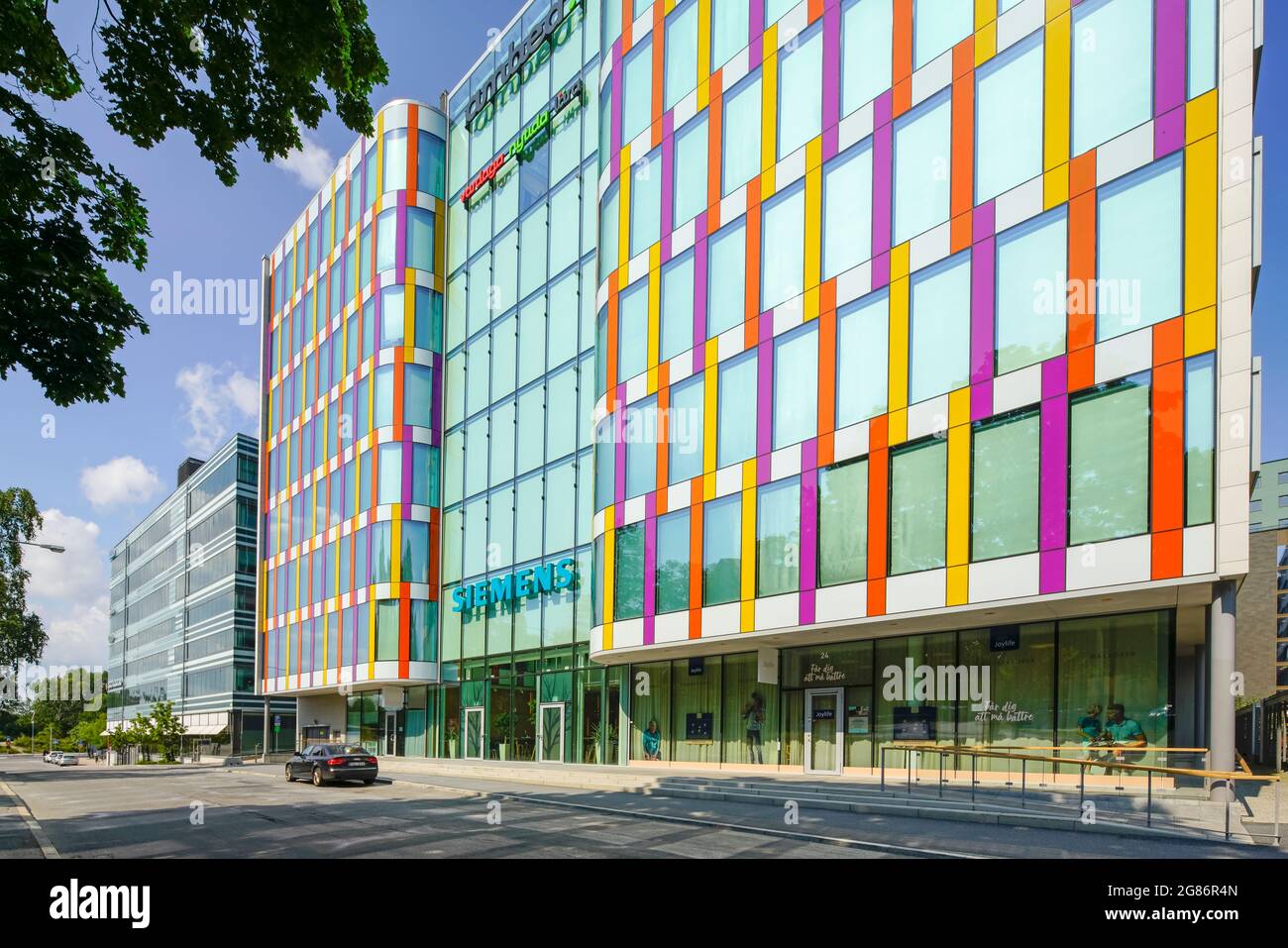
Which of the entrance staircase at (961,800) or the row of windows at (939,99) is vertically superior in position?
the row of windows at (939,99)

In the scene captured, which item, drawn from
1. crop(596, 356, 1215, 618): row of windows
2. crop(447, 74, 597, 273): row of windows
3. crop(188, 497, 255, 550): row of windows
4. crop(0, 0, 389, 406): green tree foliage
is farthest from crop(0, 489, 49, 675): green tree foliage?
crop(0, 0, 389, 406): green tree foliage

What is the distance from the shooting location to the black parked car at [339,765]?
89.3 ft

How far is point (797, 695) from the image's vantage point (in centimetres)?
2675

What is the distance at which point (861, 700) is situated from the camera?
81.3 feet

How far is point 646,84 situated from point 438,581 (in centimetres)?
2416

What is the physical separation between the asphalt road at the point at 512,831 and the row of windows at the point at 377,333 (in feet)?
86.5

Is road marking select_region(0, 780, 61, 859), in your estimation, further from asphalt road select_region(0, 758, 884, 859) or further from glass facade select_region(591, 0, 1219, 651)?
glass facade select_region(591, 0, 1219, 651)

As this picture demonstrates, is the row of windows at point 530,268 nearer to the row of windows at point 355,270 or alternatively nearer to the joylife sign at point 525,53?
the row of windows at point 355,270

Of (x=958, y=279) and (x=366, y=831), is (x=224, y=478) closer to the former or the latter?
(x=366, y=831)

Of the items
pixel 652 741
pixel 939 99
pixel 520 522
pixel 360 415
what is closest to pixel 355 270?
pixel 360 415

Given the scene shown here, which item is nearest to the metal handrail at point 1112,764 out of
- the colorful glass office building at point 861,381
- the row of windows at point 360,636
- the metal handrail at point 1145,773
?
the metal handrail at point 1145,773

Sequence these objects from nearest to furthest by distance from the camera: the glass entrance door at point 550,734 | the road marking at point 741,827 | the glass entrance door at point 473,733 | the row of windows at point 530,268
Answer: the road marking at point 741,827
the glass entrance door at point 550,734
the row of windows at point 530,268
the glass entrance door at point 473,733

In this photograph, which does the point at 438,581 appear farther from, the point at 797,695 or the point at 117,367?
the point at 117,367
